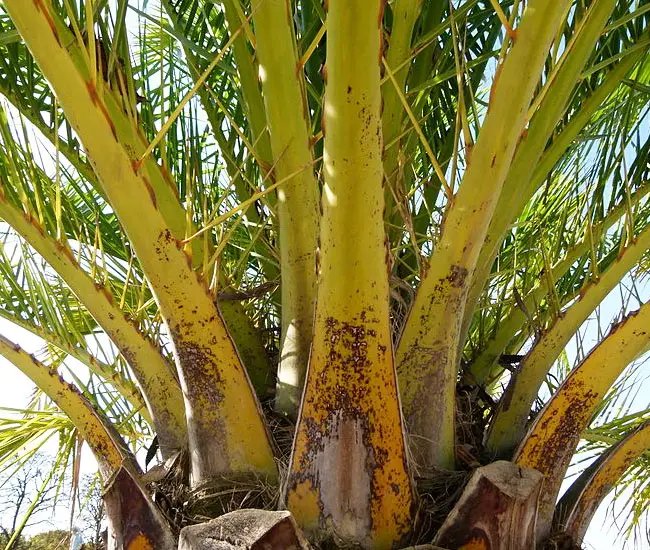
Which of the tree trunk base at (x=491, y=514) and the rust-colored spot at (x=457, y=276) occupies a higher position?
the rust-colored spot at (x=457, y=276)

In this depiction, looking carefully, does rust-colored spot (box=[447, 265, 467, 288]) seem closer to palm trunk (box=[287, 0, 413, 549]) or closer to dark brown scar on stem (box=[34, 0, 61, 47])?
palm trunk (box=[287, 0, 413, 549])

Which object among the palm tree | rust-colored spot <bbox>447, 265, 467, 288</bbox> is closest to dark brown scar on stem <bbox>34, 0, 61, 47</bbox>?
the palm tree

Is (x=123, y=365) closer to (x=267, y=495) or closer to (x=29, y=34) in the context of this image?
(x=267, y=495)

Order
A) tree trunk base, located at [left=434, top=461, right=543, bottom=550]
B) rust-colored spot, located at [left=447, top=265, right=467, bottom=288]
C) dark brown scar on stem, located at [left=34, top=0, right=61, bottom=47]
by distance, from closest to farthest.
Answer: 1. dark brown scar on stem, located at [left=34, top=0, right=61, bottom=47]
2. tree trunk base, located at [left=434, top=461, right=543, bottom=550]
3. rust-colored spot, located at [left=447, top=265, right=467, bottom=288]

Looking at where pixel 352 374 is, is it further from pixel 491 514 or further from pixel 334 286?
pixel 491 514

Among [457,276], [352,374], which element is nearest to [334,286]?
[352,374]

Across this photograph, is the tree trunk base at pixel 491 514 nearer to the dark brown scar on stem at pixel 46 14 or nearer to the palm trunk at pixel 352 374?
the palm trunk at pixel 352 374

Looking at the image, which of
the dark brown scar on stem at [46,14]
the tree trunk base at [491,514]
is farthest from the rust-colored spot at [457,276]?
the dark brown scar on stem at [46,14]

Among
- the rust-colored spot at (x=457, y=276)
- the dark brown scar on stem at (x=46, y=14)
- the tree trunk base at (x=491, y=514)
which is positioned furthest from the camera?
the rust-colored spot at (x=457, y=276)

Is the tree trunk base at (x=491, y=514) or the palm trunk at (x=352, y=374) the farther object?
the tree trunk base at (x=491, y=514)

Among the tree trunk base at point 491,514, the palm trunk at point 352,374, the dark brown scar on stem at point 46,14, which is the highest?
the dark brown scar on stem at point 46,14

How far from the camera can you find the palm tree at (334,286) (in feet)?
3.86

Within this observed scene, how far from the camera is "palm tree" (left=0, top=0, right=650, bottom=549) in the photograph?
3.86ft

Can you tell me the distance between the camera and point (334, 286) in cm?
120
